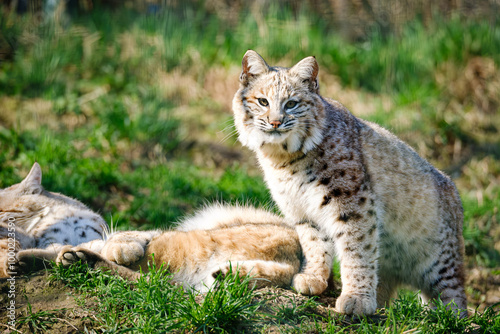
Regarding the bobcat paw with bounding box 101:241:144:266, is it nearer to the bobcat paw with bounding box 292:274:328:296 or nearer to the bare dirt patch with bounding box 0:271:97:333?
the bare dirt patch with bounding box 0:271:97:333

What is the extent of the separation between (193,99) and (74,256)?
5.80 meters

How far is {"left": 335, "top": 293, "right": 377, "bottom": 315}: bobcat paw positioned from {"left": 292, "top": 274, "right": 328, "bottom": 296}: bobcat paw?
0.18 m

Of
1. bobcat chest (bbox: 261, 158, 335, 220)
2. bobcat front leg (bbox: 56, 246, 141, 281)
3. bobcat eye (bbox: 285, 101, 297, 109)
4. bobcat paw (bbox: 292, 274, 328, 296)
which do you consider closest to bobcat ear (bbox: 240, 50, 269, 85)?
bobcat eye (bbox: 285, 101, 297, 109)

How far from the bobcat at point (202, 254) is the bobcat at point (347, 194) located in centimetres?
19

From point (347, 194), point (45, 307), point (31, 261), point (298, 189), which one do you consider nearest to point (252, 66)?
point (298, 189)

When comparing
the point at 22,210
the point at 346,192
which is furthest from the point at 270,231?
the point at 22,210

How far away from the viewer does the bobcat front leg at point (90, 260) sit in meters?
3.72

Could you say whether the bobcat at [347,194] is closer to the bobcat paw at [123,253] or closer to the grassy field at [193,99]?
the bobcat paw at [123,253]

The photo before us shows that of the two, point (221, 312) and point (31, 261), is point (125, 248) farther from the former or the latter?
point (221, 312)

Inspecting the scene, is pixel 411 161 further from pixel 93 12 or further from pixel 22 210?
pixel 93 12

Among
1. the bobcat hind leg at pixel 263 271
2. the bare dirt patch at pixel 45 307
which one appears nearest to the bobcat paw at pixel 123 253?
the bare dirt patch at pixel 45 307

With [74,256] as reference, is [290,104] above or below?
above

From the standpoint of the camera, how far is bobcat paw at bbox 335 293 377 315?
12.3ft

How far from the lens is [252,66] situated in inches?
181
